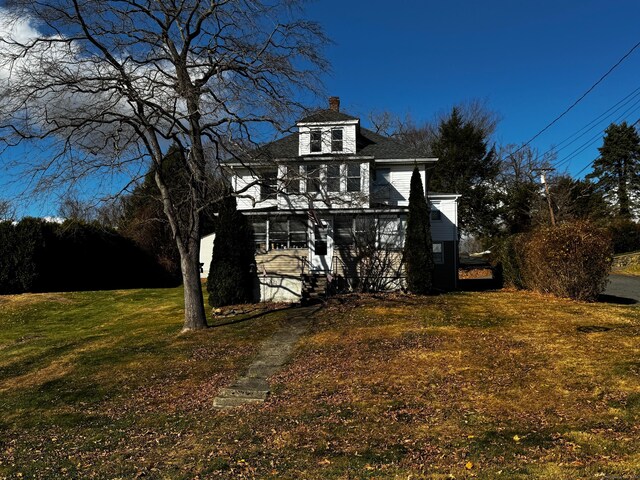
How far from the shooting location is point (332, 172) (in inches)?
804

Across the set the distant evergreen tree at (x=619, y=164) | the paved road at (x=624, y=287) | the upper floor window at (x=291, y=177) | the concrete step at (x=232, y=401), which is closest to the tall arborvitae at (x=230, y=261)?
the upper floor window at (x=291, y=177)

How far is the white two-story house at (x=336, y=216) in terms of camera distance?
728 inches

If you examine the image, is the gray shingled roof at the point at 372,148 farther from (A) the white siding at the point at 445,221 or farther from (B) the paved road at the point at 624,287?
(B) the paved road at the point at 624,287

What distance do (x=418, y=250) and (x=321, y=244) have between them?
4.71 m

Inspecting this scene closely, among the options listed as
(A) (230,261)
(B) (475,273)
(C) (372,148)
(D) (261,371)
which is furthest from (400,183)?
→ (B) (475,273)

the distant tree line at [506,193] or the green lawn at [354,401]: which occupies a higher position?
the distant tree line at [506,193]

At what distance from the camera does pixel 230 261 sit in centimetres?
1733

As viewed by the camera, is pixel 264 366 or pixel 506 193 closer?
pixel 264 366

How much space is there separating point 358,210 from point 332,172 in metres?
2.17

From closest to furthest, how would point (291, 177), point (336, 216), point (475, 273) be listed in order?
point (291, 177) < point (336, 216) < point (475, 273)

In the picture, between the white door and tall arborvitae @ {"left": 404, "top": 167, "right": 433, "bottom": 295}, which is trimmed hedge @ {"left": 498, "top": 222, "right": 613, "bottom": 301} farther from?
the white door

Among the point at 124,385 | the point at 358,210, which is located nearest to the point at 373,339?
the point at 124,385

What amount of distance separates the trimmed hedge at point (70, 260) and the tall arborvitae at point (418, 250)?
12.4m

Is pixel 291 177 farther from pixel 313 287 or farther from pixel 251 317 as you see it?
pixel 313 287
